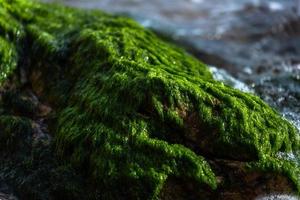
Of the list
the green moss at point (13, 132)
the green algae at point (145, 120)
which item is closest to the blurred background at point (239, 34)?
the green algae at point (145, 120)

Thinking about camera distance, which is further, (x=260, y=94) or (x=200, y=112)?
(x=260, y=94)

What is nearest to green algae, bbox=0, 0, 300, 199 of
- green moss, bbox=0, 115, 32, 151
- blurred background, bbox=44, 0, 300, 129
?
green moss, bbox=0, 115, 32, 151

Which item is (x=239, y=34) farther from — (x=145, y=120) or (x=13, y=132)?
(x=13, y=132)

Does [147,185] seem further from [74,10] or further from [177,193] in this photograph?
[74,10]

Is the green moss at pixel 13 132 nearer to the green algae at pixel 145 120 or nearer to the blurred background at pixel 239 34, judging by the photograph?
the green algae at pixel 145 120

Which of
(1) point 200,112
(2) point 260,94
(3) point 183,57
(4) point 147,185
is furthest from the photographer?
(2) point 260,94

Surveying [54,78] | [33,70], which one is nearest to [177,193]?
[54,78]

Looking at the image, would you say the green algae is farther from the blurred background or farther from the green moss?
the blurred background
